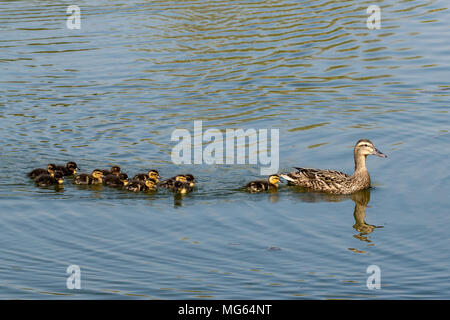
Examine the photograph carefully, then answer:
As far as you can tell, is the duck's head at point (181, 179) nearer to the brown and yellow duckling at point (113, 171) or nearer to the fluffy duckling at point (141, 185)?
the fluffy duckling at point (141, 185)

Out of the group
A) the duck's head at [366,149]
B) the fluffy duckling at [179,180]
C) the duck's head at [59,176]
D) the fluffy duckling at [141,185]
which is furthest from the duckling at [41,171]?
the duck's head at [366,149]

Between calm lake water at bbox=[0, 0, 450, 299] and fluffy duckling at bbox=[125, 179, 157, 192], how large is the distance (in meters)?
0.15

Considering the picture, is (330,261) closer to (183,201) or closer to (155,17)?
(183,201)

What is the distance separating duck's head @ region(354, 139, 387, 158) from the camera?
1202 cm

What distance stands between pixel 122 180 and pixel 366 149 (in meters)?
3.30

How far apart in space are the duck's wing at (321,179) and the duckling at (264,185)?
27 cm

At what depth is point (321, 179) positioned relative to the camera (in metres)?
11.9

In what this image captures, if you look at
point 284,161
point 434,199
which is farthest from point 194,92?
point 434,199

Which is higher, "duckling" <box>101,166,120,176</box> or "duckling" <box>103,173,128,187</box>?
"duckling" <box>101,166,120,176</box>

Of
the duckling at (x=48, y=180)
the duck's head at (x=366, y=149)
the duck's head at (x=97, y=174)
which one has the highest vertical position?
the duck's head at (x=366, y=149)

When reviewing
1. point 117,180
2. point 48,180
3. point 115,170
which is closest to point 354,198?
point 117,180

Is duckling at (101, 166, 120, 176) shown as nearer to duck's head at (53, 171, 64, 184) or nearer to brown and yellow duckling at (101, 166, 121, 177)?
brown and yellow duckling at (101, 166, 121, 177)

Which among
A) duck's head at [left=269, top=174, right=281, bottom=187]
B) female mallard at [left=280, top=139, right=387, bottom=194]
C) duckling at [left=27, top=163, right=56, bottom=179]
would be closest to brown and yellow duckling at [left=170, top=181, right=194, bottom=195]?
duck's head at [left=269, top=174, right=281, bottom=187]

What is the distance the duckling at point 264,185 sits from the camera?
11.8 meters
